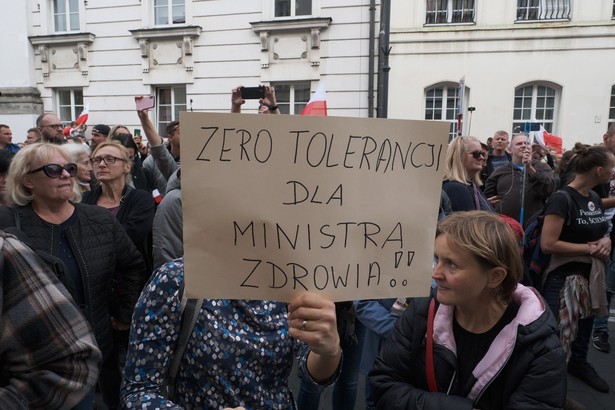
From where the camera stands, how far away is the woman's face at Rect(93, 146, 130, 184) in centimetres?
325

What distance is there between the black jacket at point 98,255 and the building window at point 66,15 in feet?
42.1

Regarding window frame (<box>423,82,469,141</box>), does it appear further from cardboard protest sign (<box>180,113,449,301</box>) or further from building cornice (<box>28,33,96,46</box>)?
cardboard protest sign (<box>180,113,449,301</box>)

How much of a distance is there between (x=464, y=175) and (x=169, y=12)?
11.1 meters

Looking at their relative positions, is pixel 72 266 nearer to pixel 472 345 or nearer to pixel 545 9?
pixel 472 345

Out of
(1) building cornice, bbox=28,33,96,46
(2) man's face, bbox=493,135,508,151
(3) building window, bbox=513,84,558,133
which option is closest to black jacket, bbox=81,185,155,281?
(2) man's face, bbox=493,135,508,151

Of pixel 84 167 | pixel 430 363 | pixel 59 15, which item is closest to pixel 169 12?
pixel 59 15

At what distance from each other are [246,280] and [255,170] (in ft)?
0.92

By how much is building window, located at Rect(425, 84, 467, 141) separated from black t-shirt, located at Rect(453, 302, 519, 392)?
11.8 meters

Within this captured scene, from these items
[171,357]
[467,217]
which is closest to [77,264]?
[171,357]

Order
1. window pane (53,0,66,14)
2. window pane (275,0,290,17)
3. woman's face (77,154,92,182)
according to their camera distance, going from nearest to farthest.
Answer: woman's face (77,154,92,182)
window pane (275,0,290,17)
window pane (53,0,66,14)

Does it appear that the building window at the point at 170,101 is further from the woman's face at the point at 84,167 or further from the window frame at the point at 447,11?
the woman's face at the point at 84,167

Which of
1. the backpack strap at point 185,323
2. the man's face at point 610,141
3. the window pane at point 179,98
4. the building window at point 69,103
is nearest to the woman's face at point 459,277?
the backpack strap at point 185,323

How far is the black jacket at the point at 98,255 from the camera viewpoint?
2309 millimetres

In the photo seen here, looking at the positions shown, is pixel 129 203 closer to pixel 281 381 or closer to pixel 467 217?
pixel 281 381
